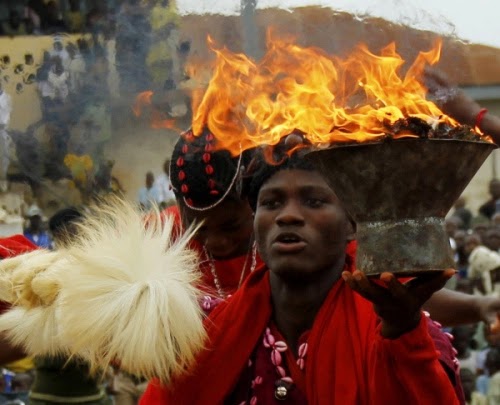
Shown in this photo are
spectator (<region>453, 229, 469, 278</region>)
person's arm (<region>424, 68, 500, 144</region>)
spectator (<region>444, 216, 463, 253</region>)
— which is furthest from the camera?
spectator (<region>444, 216, 463, 253</region>)

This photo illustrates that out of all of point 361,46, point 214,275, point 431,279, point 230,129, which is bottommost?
point 214,275

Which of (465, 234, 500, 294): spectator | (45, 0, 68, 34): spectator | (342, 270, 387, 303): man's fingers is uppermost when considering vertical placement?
(45, 0, 68, 34): spectator

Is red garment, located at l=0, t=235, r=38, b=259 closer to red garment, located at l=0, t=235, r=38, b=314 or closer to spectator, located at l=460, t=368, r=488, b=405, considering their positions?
red garment, located at l=0, t=235, r=38, b=314

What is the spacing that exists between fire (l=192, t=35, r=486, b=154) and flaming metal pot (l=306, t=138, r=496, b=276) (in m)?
0.07

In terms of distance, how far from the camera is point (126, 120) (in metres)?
10.0

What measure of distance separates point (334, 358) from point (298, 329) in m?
0.26

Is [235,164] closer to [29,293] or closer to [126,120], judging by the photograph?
[29,293]

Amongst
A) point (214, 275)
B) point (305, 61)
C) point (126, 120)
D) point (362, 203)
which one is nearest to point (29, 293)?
point (214, 275)

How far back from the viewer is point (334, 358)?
13.9 feet

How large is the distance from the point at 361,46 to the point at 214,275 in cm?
166

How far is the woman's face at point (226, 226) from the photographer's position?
5477 millimetres

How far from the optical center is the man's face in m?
4.27

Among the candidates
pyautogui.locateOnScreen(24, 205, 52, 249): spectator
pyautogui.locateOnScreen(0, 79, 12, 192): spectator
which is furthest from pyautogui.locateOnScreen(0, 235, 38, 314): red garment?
pyautogui.locateOnScreen(24, 205, 52, 249): spectator

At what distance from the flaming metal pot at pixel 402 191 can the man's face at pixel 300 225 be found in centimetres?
57
